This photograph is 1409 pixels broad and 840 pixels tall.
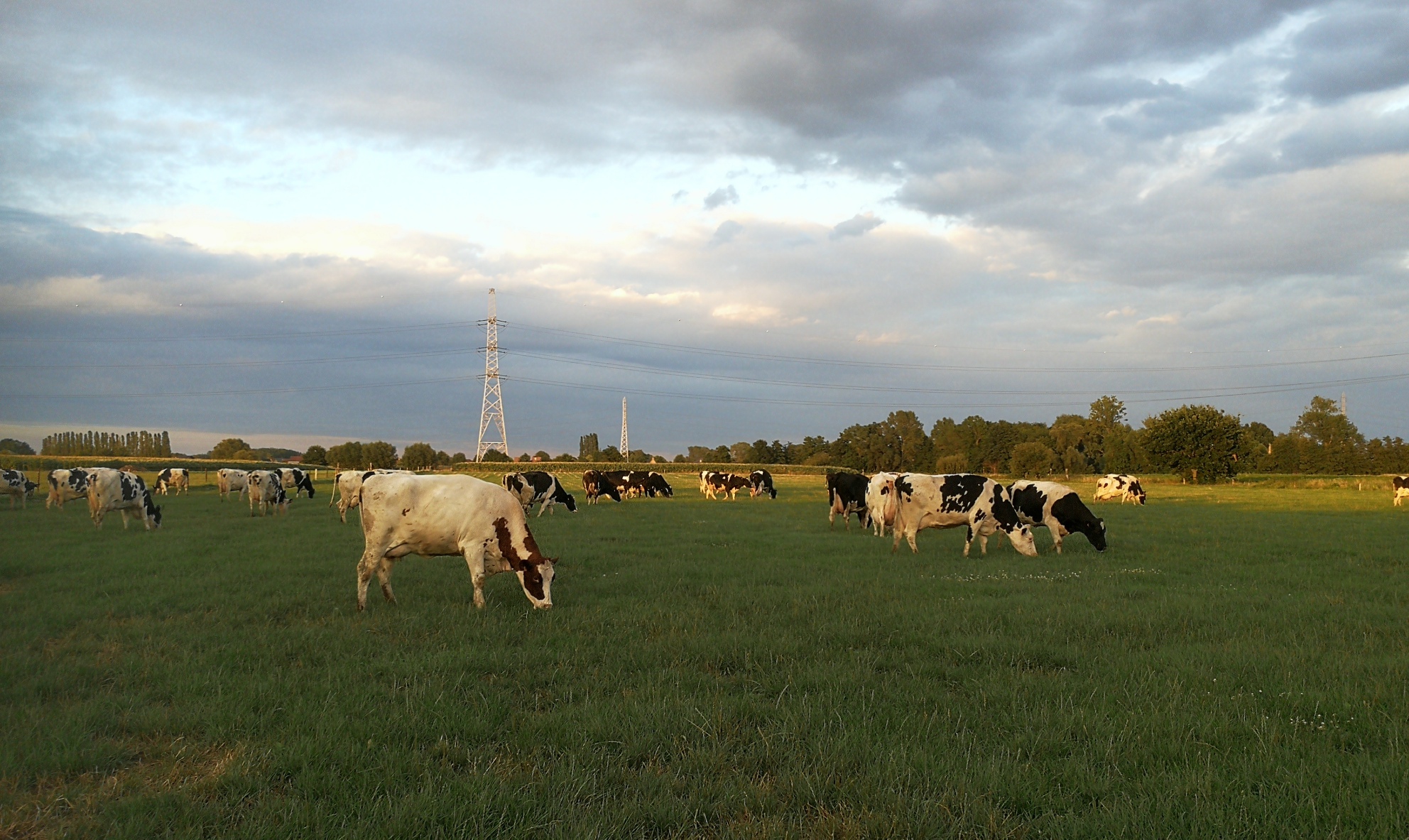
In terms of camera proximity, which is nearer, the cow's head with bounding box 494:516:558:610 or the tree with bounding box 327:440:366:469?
the cow's head with bounding box 494:516:558:610

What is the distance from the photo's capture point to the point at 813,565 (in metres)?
14.4

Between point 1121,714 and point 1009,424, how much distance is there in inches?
5138

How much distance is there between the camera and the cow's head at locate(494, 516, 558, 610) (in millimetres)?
10161

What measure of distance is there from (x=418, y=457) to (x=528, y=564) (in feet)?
336

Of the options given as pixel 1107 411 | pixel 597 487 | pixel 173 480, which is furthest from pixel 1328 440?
Result: pixel 173 480

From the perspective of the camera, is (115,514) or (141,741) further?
(115,514)

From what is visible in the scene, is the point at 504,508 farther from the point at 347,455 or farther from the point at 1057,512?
the point at 347,455

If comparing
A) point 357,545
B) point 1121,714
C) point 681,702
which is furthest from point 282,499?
point 1121,714

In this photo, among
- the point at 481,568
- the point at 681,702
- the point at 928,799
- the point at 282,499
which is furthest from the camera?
the point at 282,499

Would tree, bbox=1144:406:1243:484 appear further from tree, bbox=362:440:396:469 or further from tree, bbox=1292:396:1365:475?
tree, bbox=362:440:396:469

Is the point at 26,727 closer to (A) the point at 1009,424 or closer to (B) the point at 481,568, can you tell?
(B) the point at 481,568

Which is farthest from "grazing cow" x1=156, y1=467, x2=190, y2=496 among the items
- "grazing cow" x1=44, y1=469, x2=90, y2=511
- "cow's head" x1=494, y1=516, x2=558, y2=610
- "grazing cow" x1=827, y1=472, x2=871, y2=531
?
"cow's head" x1=494, y1=516, x2=558, y2=610

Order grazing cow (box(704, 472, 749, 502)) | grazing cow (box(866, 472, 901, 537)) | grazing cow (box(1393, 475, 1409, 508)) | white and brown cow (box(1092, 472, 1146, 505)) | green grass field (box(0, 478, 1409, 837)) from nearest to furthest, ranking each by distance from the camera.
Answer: green grass field (box(0, 478, 1409, 837))
grazing cow (box(866, 472, 901, 537))
grazing cow (box(1393, 475, 1409, 508))
white and brown cow (box(1092, 472, 1146, 505))
grazing cow (box(704, 472, 749, 502))

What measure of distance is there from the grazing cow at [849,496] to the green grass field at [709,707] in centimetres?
1140
